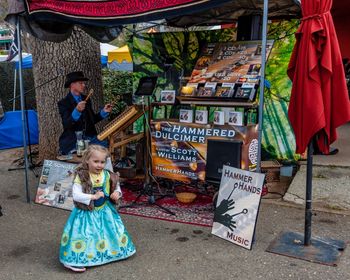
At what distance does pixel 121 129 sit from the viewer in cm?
571

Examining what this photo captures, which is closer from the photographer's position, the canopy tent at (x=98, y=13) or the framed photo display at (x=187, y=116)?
the canopy tent at (x=98, y=13)

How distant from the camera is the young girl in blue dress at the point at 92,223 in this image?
371 cm

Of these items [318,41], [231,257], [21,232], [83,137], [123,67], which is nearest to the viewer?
[318,41]

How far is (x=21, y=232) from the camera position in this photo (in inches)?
186

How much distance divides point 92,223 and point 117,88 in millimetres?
7501

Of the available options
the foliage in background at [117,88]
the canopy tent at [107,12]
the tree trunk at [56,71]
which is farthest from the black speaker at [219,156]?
the foliage in background at [117,88]

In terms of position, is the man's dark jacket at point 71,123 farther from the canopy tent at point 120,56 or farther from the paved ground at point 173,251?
the canopy tent at point 120,56

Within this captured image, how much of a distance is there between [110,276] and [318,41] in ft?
8.80

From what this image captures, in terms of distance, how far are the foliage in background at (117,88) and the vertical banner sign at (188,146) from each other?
4.41 metres

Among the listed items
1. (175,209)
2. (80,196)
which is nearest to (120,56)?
(175,209)

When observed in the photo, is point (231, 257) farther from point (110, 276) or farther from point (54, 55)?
point (54, 55)

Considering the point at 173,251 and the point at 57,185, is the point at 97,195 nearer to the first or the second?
the point at 173,251

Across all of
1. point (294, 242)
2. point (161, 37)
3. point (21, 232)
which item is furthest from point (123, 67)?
point (294, 242)

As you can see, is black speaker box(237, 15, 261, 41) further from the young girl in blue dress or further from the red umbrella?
the young girl in blue dress
